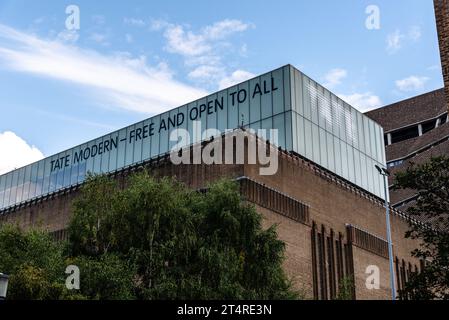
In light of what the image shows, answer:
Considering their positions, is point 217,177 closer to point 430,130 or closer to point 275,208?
point 275,208

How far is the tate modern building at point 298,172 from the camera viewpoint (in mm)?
37781

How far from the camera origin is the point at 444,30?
1731 cm

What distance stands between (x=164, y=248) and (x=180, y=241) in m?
0.70

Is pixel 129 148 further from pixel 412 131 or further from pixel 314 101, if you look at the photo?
pixel 412 131

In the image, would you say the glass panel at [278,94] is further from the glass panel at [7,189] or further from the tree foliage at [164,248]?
the glass panel at [7,189]

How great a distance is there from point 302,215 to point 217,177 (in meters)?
5.74

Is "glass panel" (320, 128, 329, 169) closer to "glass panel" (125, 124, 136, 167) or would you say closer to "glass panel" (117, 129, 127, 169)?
"glass panel" (125, 124, 136, 167)

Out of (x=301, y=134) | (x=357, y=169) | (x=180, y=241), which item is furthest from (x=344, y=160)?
(x=180, y=241)

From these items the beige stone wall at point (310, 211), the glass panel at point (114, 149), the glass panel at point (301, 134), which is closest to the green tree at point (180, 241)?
the beige stone wall at point (310, 211)

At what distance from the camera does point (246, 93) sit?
160ft

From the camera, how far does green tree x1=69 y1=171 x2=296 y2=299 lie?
2403 cm

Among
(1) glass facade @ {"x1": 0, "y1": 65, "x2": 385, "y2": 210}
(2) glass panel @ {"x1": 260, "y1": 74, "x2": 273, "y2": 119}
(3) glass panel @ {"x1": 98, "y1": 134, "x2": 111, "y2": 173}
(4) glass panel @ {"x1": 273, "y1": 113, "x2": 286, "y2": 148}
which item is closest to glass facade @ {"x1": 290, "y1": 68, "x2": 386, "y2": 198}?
(1) glass facade @ {"x1": 0, "y1": 65, "x2": 385, "y2": 210}
